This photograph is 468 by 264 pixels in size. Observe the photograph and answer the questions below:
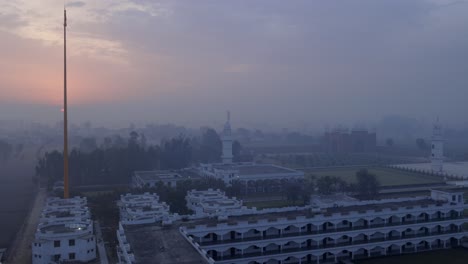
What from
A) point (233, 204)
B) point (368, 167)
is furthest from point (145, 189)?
point (368, 167)

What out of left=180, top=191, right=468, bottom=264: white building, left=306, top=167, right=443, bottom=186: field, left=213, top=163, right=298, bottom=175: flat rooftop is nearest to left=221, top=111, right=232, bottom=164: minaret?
left=213, top=163, right=298, bottom=175: flat rooftop

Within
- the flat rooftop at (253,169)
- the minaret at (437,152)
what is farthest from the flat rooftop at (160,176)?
the minaret at (437,152)

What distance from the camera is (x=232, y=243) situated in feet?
35.9

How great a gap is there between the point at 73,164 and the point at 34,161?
588 inches

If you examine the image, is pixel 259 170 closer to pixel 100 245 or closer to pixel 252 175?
pixel 252 175

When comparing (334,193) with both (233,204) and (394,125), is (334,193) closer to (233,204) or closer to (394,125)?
(233,204)

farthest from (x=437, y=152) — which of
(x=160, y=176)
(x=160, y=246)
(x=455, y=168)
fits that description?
(x=160, y=246)

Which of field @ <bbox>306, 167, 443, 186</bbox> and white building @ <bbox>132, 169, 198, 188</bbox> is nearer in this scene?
white building @ <bbox>132, 169, 198, 188</bbox>

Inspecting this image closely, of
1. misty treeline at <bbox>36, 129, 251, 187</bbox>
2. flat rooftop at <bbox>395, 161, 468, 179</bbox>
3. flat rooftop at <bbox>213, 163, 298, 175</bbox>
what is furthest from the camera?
flat rooftop at <bbox>395, 161, 468, 179</bbox>

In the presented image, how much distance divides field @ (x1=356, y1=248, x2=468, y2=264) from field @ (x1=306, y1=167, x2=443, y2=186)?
1169 cm

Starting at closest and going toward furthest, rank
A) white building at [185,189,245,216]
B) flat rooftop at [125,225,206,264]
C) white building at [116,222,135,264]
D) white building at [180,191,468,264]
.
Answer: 1. white building at [116,222,135,264]
2. flat rooftop at [125,225,206,264]
3. white building at [180,191,468,264]
4. white building at [185,189,245,216]

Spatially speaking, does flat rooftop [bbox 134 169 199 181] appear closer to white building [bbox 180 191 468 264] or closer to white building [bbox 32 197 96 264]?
white building [bbox 32 197 96 264]

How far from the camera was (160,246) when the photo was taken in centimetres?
936

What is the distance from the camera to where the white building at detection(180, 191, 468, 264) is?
434 inches
